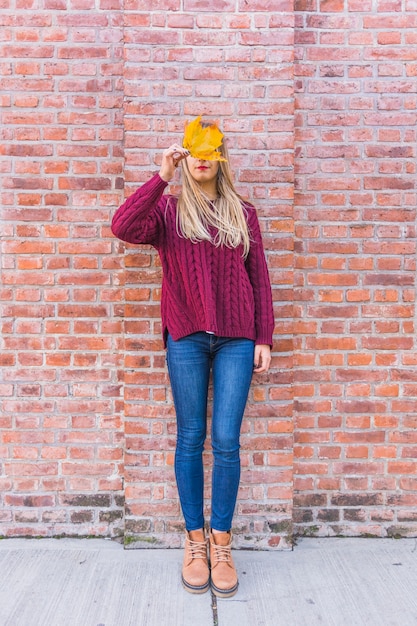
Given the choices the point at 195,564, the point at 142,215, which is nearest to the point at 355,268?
the point at 142,215

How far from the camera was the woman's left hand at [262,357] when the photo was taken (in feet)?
8.19

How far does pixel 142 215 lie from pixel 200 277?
0.38 m

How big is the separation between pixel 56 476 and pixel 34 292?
1.03 m

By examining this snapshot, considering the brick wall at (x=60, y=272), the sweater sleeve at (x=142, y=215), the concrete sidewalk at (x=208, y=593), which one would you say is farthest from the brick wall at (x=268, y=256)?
the sweater sleeve at (x=142, y=215)

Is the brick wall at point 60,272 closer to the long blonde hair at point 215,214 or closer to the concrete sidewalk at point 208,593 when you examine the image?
the concrete sidewalk at point 208,593

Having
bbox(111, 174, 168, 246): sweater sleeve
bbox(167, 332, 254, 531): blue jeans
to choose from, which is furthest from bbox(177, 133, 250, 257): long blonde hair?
bbox(167, 332, 254, 531): blue jeans

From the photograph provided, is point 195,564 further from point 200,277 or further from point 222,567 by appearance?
point 200,277

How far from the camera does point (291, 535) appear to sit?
2.76 m

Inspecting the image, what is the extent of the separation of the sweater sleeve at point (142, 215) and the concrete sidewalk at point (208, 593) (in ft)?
5.30

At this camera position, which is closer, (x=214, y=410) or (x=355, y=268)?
(x=214, y=410)

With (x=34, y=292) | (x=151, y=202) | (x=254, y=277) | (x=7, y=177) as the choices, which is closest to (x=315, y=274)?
(x=254, y=277)

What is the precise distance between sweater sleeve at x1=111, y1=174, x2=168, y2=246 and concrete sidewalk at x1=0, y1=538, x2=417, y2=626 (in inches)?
63.6

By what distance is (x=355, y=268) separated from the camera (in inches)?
112

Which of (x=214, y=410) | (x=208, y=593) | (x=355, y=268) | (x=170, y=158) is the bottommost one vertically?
(x=208, y=593)
